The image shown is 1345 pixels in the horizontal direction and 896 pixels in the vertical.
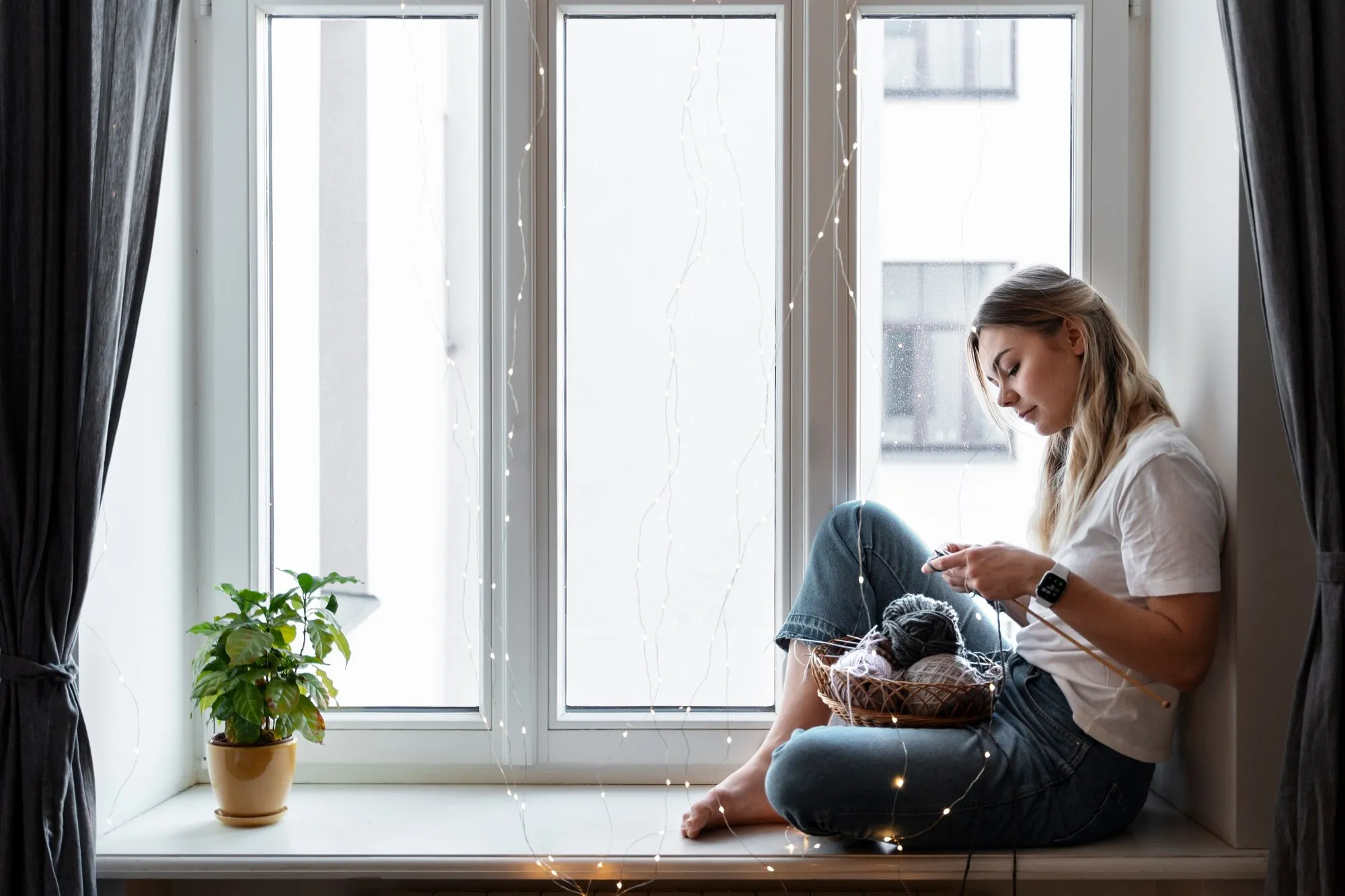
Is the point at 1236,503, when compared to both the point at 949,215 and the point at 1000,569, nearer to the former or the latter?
the point at 1000,569

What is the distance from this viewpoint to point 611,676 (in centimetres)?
172

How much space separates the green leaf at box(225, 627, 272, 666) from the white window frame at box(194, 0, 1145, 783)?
0.27m

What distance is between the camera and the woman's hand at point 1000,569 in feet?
4.31

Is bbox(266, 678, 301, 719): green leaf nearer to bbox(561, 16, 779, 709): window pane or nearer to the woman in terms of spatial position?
bbox(561, 16, 779, 709): window pane

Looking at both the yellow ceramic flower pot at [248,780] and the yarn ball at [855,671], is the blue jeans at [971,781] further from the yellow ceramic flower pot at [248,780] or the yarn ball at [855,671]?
the yellow ceramic flower pot at [248,780]

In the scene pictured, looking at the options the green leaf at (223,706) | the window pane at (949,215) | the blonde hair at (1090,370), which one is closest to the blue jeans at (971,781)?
the blonde hair at (1090,370)

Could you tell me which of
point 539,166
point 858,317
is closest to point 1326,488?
point 858,317

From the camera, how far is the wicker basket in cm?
135

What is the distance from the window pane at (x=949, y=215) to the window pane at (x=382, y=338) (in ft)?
2.11

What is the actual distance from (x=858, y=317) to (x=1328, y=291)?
25.5 inches

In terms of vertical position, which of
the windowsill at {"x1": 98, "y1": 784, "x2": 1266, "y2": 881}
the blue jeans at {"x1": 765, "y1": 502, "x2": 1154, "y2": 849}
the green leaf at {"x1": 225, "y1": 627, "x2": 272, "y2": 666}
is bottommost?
the windowsill at {"x1": 98, "y1": 784, "x2": 1266, "y2": 881}

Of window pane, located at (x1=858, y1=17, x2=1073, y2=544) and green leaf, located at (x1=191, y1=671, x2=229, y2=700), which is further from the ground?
window pane, located at (x1=858, y1=17, x2=1073, y2=544)

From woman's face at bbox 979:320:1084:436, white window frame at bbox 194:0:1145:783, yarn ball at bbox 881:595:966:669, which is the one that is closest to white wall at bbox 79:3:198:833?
white window frame at bbox 194:0:1145:783

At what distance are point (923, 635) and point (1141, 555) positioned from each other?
0.29 m
